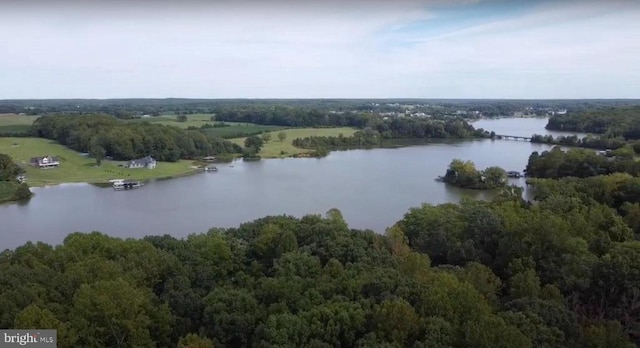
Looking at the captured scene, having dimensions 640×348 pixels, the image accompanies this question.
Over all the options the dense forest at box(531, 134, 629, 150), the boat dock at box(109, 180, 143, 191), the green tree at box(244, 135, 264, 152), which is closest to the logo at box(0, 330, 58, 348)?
the boat dock at box(109, 180, 143, 191)

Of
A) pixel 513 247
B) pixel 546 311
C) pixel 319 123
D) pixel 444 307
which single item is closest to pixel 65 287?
pixel 444 307

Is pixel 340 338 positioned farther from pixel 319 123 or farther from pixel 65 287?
pixel 319 123

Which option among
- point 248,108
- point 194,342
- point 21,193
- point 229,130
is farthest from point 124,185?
point 248,108

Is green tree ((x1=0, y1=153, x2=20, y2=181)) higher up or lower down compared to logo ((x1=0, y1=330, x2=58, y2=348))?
lower down

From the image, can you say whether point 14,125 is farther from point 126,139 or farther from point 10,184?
point 10,184

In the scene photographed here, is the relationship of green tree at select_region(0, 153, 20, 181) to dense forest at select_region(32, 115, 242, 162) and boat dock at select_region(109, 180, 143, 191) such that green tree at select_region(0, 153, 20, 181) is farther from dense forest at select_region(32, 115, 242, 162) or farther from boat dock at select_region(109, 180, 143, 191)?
dense forest at select_region(32, 115, 242, 162)
